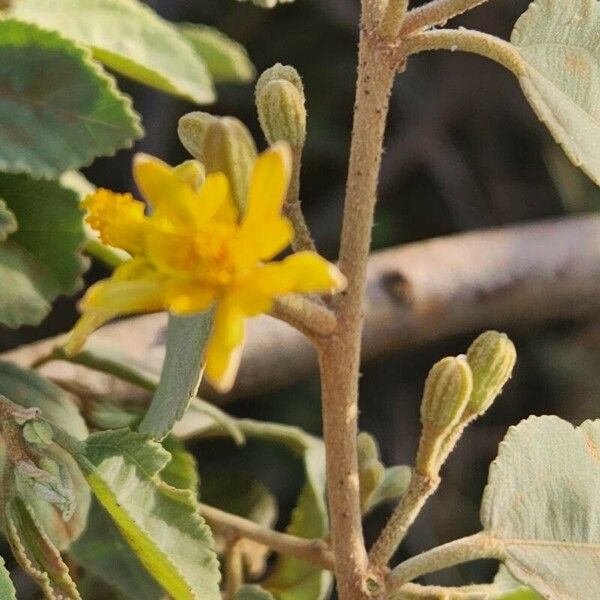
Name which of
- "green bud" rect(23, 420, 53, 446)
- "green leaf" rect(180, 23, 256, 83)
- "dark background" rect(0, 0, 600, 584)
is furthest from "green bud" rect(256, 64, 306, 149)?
"dark background" rect(0, 0, 600, 584)

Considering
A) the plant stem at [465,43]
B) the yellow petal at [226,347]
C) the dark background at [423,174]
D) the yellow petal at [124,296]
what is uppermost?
the dark background at [423,174]

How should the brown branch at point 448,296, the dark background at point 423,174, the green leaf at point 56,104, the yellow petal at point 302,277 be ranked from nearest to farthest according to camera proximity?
the yellow petal at point 302,277 → the green leaf at point 56,104 → the brown branch at point 448,296 → the dark background at point 423,174

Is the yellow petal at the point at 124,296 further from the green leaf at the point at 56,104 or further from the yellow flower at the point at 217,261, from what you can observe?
→ the green leaf at the point at 56,104

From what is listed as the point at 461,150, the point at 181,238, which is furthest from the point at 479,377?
the point at 461,150

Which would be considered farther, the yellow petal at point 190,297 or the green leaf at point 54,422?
the green leaf at point 54,422

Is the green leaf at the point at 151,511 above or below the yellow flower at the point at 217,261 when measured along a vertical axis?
below

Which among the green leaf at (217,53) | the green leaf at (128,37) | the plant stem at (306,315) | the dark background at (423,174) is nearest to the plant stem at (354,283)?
the plant stem at (306,315)

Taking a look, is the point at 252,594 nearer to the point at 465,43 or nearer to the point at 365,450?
the point at 365,450
